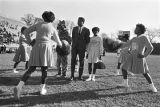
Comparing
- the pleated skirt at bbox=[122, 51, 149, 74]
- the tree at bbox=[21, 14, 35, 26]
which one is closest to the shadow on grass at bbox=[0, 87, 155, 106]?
the pleated skirt at bbox=[122, 51, 149, 74]

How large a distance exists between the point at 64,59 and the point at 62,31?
1122 mm

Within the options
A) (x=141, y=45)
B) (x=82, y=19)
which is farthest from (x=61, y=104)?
(x=82, y=19)

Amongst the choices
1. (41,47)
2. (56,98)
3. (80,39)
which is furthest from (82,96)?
(80,39)

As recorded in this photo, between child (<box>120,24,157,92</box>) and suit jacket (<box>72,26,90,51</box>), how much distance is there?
6.04ft

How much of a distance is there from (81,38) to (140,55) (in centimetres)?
236

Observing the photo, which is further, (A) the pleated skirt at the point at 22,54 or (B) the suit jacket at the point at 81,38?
(A) the pleated skirt at the point at 22,54

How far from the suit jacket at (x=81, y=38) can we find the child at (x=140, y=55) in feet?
6.04

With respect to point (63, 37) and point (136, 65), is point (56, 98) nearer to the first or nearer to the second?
point (136, 65)

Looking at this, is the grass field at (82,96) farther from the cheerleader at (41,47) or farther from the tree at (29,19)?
the tree at (29,19)

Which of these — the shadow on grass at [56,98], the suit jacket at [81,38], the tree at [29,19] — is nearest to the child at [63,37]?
the suit jacket at [81,38]

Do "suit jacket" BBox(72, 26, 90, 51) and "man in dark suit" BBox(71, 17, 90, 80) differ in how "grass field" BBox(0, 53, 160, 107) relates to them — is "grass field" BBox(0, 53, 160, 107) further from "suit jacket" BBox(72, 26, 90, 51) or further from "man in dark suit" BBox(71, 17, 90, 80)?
"suit jacket" BBox(72, 26, 90, 51)

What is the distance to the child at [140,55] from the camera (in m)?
5.96

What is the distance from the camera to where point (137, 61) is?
19.9ft

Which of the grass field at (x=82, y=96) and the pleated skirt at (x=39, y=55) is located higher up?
the pleated skirt at (x=39, y=55)
